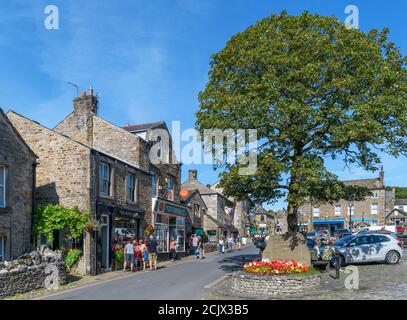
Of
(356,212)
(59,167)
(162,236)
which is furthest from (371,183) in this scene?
(59,167)

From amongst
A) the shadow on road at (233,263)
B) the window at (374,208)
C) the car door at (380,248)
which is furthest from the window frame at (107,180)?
the window at (374,208)

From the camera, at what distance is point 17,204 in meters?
18.8

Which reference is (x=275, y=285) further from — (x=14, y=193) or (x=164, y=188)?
(x=164, y=188)

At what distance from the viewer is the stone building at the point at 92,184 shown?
21.8 m

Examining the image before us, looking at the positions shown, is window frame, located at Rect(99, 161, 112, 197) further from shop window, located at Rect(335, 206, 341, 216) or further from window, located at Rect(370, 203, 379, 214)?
window, located at Rect(370, 203, 379, 214)

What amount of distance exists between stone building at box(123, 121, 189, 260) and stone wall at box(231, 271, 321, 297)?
1591cm

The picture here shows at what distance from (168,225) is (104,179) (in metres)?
10.2

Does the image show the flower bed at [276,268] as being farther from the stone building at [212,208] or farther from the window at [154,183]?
the stone building at [212,208]

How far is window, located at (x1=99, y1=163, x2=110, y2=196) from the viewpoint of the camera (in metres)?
23.2

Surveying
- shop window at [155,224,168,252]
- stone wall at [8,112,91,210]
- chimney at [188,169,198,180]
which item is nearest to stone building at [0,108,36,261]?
stone wall at [8,112,91,210]

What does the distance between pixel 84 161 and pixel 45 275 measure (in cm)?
703

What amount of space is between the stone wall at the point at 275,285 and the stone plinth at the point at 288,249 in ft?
12.4
